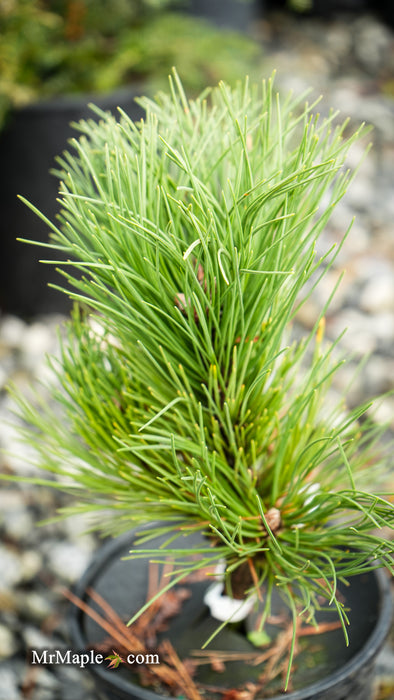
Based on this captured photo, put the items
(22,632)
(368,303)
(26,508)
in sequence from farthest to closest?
(368,303), (26,508), (22,632)

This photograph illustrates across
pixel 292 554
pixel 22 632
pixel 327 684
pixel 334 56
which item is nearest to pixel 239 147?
pixel 292 554

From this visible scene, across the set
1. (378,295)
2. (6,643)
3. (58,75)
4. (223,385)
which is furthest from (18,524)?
(58,75)

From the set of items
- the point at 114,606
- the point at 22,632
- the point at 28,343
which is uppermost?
the point at 28,343

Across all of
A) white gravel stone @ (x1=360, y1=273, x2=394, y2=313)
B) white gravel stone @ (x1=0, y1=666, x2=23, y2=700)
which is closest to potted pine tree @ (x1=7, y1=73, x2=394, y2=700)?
white gravel stone @ (x1=0, y1=666, x2=23, y2=700)

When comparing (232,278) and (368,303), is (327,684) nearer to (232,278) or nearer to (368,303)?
(232,278)

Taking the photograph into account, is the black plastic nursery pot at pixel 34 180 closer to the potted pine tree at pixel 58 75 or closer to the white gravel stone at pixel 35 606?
the potted pine tree at pixel 58 75

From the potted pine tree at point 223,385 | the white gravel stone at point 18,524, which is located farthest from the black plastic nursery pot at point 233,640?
the white gravel stone at point 18,524
